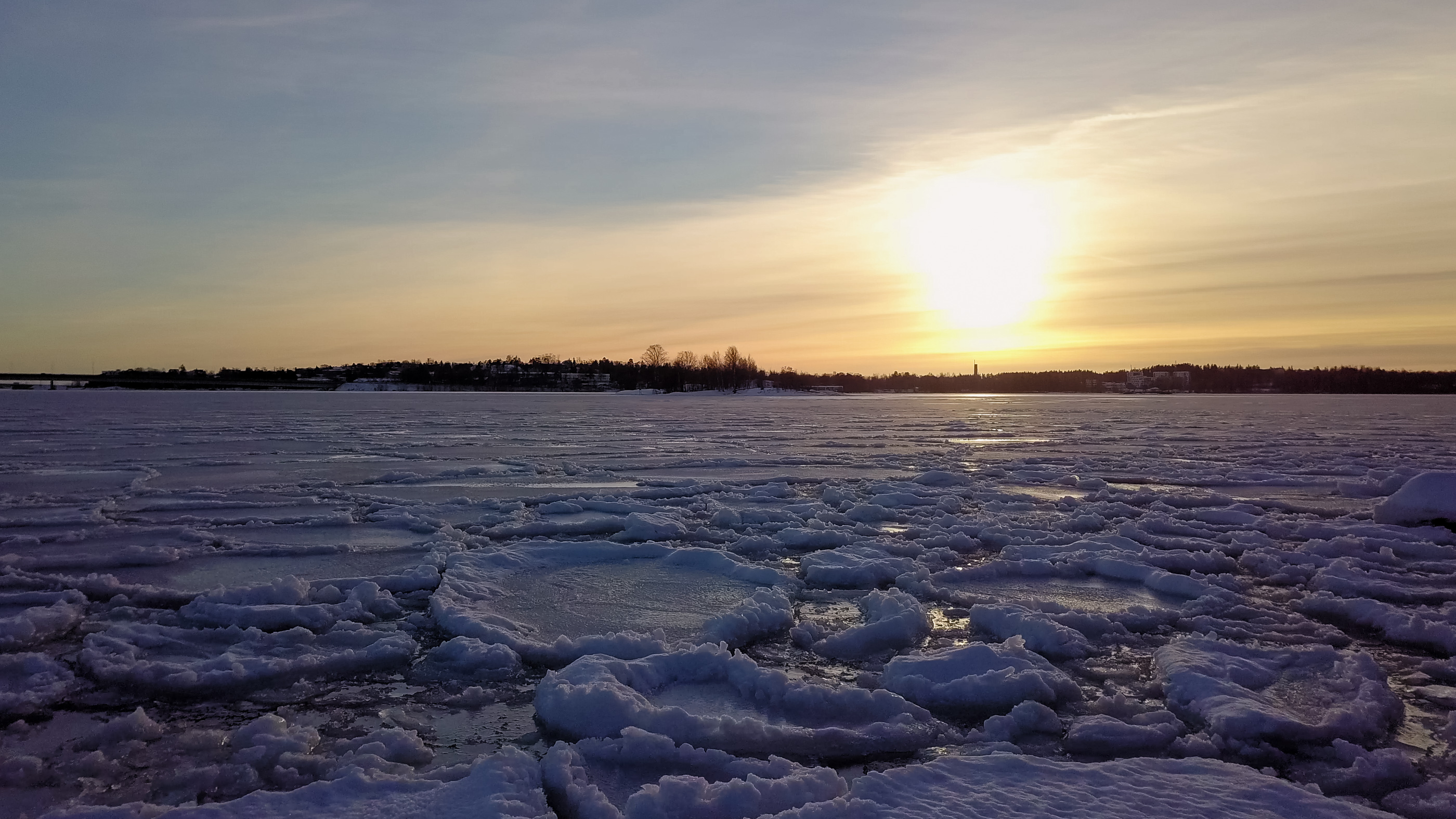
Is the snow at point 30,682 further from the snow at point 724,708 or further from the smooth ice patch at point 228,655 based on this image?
the snow at point 724,708

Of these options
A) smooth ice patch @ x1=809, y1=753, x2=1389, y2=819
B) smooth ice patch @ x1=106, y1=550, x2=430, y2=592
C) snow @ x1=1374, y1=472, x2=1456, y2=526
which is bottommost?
smooth ice patch @ x1=809, y1=753, x2=1389, y2=819

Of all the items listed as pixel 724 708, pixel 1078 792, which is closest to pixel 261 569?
pixel 724 708

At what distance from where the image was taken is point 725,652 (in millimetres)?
3783

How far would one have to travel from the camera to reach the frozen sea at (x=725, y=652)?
8.73 feet

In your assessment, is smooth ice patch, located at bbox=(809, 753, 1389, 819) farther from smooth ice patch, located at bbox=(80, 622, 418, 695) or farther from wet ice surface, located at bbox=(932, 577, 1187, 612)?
smooth ice patch, located at bbox=(80, 622, 418, 695)

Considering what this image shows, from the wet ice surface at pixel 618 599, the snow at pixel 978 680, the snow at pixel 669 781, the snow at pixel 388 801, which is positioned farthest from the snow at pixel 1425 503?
the snow at pixel 388 801

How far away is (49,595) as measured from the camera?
4711mm

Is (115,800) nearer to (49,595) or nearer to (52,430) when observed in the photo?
(49,595)

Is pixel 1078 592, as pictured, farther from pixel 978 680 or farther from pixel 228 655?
pixel 228 655

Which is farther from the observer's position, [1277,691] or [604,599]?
[604,599]

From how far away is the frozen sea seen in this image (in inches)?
Result: 105

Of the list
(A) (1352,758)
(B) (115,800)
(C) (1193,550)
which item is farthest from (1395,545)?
(B) (115,800)

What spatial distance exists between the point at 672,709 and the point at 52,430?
73.5 feet

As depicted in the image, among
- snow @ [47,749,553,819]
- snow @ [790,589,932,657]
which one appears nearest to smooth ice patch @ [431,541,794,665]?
snow @ [790,589,932,657]
